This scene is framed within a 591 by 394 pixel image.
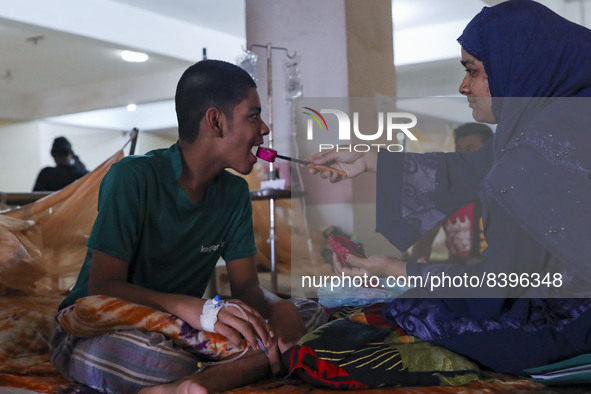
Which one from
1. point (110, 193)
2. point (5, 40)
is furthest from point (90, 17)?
point (110, 193)

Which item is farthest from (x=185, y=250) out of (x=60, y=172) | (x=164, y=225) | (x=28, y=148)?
(x=28, y=148)

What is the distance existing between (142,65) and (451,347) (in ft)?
23.0

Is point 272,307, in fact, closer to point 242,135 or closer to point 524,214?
point 242,135

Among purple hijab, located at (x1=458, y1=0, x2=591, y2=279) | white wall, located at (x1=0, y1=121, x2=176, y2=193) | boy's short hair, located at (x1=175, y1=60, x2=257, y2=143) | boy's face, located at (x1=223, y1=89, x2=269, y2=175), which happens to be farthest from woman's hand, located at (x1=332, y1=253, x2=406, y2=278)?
white wall, located at (x1=0, y1=121, x2=176, y2=193)

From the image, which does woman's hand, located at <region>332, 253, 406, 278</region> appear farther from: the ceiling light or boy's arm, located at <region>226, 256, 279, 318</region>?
the ceiling light

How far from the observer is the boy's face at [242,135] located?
1478mm

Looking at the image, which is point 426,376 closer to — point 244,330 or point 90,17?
point 244,330

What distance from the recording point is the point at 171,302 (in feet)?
4.31

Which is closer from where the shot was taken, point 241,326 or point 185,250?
point 241,326

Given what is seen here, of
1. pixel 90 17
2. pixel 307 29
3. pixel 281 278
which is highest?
pixel 90 17

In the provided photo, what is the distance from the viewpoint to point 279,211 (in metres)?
3.18

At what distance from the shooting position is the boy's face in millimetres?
1478

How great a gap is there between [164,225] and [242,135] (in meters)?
0.27

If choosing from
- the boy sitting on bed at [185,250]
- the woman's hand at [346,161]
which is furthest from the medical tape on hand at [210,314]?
the woman's hand at [346,161]
